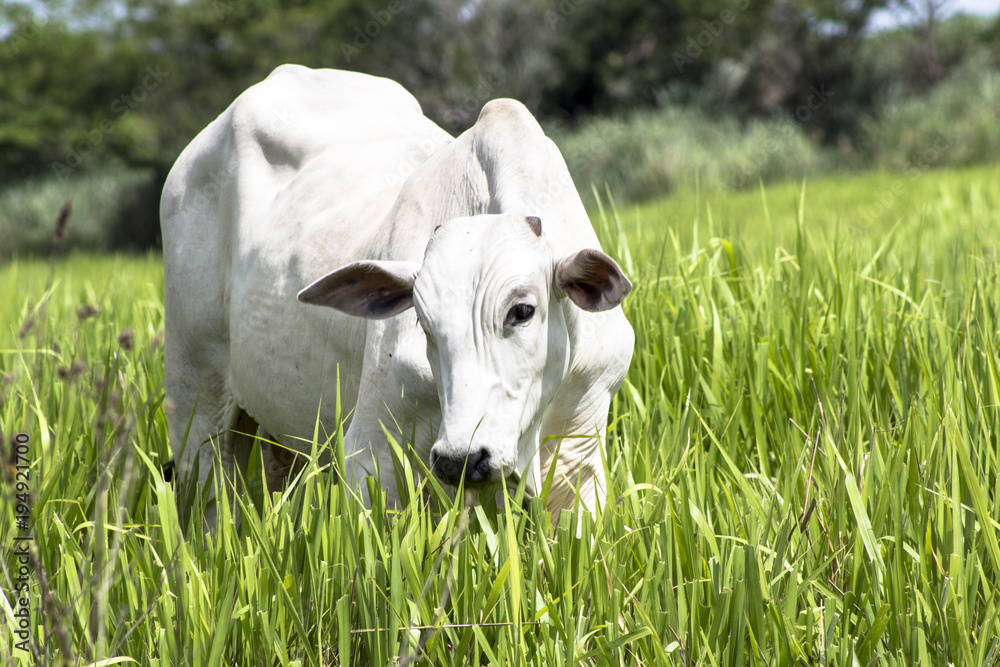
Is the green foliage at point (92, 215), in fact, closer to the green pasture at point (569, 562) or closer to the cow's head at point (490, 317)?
the green pasture at point (569, 562)

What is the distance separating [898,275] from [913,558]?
191 centimetres

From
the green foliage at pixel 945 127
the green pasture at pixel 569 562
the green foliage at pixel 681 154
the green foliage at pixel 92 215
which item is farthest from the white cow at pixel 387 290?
the green foliage at pixel 92 215

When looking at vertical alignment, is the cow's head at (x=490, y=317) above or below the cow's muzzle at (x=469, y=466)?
above

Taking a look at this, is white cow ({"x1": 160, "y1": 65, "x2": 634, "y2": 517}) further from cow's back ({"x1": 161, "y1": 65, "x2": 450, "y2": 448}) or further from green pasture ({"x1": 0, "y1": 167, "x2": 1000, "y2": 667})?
green pasture ({"x1": 0, "y1": 167, "x2": 1000, "y2": 667})

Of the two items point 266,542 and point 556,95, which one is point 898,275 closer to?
point 266,542

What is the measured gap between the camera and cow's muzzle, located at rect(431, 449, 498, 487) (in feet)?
4.71

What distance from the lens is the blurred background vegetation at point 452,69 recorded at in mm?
15984

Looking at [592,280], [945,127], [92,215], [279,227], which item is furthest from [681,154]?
[592,280]

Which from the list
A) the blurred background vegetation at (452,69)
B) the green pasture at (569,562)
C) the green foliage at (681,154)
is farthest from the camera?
the blurred background vegetation at (452,69)

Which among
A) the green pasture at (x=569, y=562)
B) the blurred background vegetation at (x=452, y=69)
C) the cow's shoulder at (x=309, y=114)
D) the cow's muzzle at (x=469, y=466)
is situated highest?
the blurred background vegetation at (x=452, y=69)

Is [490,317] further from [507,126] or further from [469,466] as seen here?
[507,126]

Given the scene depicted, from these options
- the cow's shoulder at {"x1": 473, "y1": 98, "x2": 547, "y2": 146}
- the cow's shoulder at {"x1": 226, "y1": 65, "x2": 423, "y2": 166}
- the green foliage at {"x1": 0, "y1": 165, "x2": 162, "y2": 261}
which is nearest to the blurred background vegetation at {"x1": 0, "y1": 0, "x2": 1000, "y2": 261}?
the green foliage at {"x1": 0, "y1": 165, "x2": 162, "y2": 261}

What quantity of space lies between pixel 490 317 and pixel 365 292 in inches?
13.8

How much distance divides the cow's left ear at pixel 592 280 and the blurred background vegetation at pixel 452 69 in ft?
43.5
